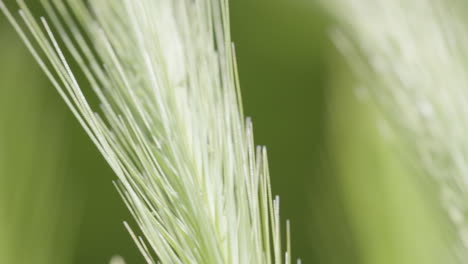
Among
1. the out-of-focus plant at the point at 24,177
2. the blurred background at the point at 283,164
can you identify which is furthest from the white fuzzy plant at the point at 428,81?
the out-of-focus plant at the point at 24,177

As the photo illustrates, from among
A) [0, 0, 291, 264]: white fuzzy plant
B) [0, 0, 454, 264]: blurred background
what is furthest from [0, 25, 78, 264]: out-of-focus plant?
[0, 0, 291, 264]: white fuzzy plant

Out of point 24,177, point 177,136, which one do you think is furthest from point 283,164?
point 177,136

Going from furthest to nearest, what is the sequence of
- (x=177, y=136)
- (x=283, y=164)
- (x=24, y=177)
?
(x=283, y=164)
(x=24, y=177)
(x=177, y=136)

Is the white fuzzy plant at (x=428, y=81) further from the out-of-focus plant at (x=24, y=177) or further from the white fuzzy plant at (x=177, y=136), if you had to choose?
the out-of-focus plant at (x=24, y=177)

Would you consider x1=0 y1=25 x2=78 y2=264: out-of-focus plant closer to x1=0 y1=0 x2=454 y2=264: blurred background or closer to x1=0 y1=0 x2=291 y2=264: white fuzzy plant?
x1=0 y1=0 x2=454 y2=264: blurred background

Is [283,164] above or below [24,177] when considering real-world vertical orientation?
above

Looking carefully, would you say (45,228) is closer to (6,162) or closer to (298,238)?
(6,162)

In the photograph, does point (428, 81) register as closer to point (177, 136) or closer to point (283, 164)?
point (177, 136)
